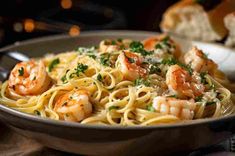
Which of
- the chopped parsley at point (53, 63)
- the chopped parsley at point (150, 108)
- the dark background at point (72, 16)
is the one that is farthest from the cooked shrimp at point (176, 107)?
the dark background at point (72, 16)

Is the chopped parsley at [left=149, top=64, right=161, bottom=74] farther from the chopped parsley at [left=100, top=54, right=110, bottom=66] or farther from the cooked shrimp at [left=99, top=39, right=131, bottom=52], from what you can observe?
the cooked shrimp at [left=99, top=39, right=131, bottom=52]

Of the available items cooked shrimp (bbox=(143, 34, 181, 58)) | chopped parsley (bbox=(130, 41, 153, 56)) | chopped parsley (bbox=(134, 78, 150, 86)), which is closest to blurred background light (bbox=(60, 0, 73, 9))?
cooked shrimp (bbox=(143, 34, 181, 58))

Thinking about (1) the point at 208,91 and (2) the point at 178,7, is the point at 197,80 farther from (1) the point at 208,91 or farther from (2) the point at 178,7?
(2) the point at 178,7

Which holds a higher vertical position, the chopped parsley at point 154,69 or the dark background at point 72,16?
the chopped parsley at point 154,69

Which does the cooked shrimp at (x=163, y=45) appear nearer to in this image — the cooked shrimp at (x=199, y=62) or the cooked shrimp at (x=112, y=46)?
the cooked shrimp at (x=112, y=46)

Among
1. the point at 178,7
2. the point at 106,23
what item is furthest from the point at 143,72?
the point at 106,23

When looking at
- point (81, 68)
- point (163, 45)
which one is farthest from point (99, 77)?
point (163, 45)
